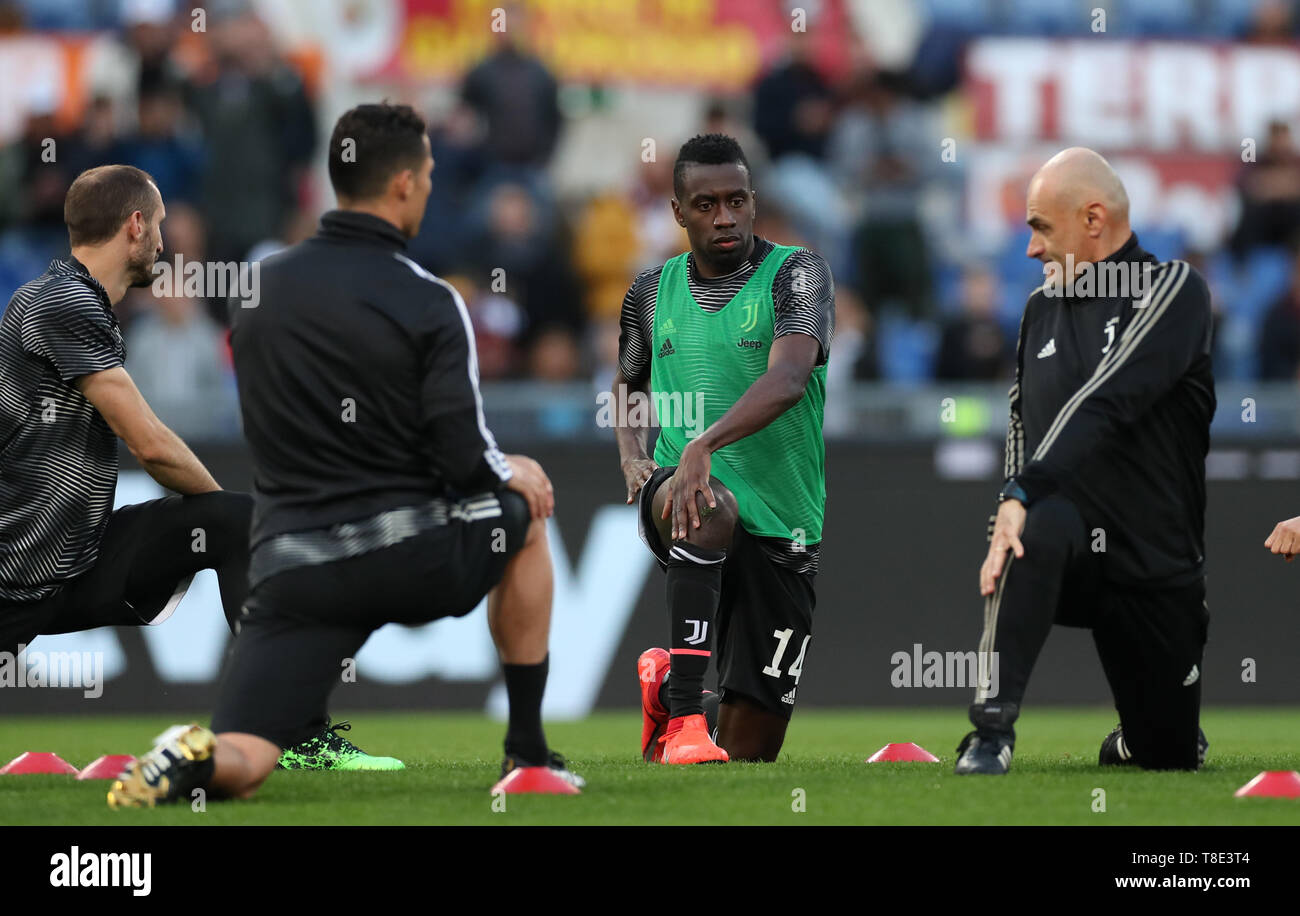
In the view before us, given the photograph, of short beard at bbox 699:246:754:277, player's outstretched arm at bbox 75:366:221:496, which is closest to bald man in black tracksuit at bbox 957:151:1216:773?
short beard at bbox 699:246:754:277

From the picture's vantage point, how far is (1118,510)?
19.2ft

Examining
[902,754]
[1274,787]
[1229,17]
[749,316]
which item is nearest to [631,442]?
[749,316]

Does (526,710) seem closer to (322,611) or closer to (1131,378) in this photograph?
(322,611)

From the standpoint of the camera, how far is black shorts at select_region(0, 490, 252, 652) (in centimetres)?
618

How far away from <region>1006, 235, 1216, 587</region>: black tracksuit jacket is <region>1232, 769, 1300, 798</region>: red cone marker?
76cm

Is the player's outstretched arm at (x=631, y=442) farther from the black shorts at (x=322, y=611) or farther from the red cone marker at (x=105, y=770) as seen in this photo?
the red cone marker at (x=105, y=770)

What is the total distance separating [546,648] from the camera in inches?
209

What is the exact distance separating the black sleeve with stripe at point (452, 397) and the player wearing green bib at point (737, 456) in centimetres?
→ 164

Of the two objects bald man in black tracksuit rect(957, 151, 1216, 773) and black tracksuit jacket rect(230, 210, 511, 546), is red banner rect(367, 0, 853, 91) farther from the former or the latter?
black tracksuit jacket rect(230, 210, 511, 546)

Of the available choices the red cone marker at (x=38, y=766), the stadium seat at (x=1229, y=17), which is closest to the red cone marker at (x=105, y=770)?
the red cone marker at (x=38, y=766)

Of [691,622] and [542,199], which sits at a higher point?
[542,199]

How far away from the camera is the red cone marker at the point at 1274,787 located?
5242 millimetres

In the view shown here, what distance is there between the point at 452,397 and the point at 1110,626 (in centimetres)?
231
